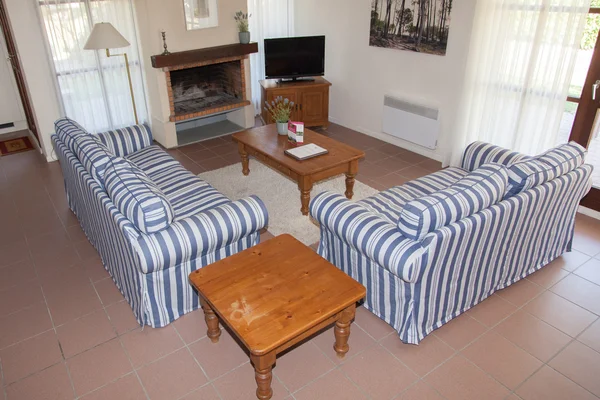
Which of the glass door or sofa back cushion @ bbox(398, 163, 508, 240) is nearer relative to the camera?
sofa back cushion @ bbox(398, 163, 508, 240)

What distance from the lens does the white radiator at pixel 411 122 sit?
582 centimetres

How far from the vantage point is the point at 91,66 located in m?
6.07

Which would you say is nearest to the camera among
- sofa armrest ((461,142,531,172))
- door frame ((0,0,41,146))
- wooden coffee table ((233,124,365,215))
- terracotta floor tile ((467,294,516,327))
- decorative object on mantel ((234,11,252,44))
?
terracotta floor tile ((467,294,516,327))

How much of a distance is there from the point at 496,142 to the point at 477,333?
107 inches

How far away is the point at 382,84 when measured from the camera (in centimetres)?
634

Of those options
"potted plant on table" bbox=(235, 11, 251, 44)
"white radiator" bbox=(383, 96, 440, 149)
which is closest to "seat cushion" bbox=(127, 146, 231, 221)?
"potted plant on table" bbox=(235, 11, 251, 44)

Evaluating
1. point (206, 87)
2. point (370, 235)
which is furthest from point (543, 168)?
point (206, 87)

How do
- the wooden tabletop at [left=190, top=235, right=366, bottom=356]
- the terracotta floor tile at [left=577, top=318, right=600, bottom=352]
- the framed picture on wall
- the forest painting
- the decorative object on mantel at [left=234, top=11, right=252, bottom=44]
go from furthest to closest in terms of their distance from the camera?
the decorative object on mantel at [left=234, top=11, right=252, bottom=44] → the framed picture on wall → the forest painting → the terracotta floor tile at [left=577, top=318, right=600, bottom=352] → the wooden tabletop at [left=190, top=235, right=366, bottom=356]

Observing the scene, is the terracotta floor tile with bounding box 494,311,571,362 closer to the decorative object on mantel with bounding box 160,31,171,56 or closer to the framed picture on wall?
the decorative object on mantel with bounding box 160,31,171,56

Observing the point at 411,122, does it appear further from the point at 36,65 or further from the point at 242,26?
the point at 36,65

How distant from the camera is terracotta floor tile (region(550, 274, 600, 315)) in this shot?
3.50m

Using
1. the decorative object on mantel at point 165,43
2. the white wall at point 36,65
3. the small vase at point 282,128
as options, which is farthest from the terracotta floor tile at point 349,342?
the white wall at point 36,65

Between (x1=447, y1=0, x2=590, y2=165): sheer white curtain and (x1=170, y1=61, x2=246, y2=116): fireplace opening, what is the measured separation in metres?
3.22

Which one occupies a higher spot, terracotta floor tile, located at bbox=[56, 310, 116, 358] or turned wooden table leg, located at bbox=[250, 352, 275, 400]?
turned wooden table leg, located at bbox=[250, 352, 275, 400]
